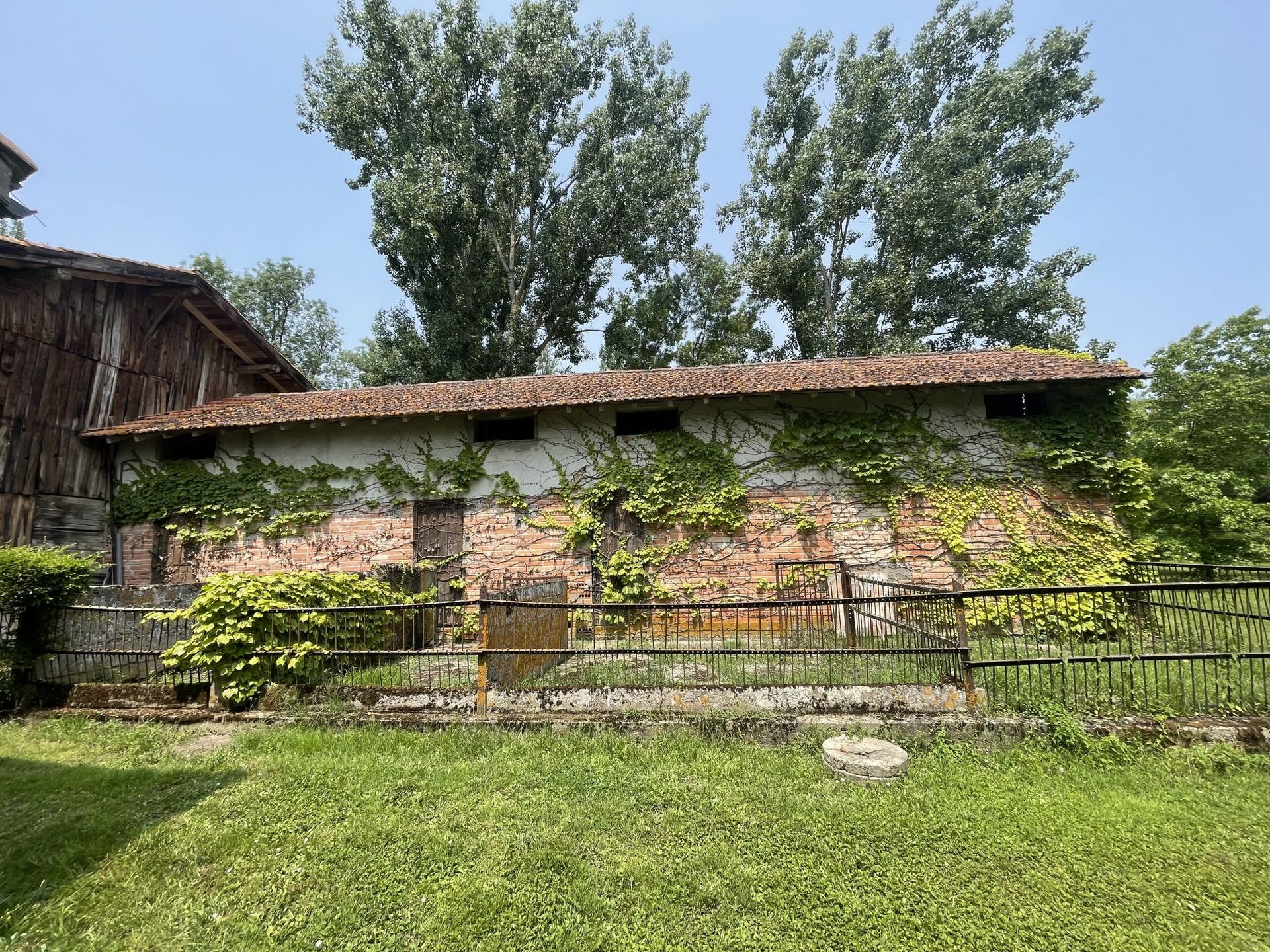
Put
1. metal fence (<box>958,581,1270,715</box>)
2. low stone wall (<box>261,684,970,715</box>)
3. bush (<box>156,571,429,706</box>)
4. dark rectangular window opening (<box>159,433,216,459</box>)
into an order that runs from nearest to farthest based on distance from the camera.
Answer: metal fence (<box>958,581,1270,715</box>)
low stone wall (<box>261,684,970,715</box>)
bush (<box>156,571,429,706</box>)
dark rectangular window opening (<box>159,433,216,459</box>)

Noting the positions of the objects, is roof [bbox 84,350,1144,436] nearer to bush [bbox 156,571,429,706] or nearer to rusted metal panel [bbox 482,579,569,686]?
rusted metal panel [bbox 482,579,569,686]

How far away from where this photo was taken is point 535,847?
3.20 metres

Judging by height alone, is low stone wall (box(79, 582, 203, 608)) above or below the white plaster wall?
below

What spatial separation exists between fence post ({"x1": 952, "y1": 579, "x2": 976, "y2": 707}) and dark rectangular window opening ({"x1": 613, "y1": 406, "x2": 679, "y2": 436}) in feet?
20.4

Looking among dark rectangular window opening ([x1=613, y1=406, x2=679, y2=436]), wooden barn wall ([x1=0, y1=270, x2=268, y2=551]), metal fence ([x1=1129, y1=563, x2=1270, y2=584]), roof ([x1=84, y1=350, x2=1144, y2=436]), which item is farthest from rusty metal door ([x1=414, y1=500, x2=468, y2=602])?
metal fence ([x1=1129, y1=563, x2=1270, y2=584])

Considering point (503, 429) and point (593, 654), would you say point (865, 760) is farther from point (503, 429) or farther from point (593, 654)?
point (503, 429)

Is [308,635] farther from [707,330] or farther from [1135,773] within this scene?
[707,330]

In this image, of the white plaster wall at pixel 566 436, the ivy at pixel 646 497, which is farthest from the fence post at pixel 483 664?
the white plaster wall at pixel 566 436

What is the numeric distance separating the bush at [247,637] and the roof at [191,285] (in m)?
8.19

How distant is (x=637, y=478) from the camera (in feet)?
32.8

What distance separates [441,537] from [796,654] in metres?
7.46

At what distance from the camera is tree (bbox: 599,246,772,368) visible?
22594mm

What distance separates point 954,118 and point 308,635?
24.6 m

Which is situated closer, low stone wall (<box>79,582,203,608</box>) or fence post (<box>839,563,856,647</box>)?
fence post (<box>839,563,856,647</box>)
